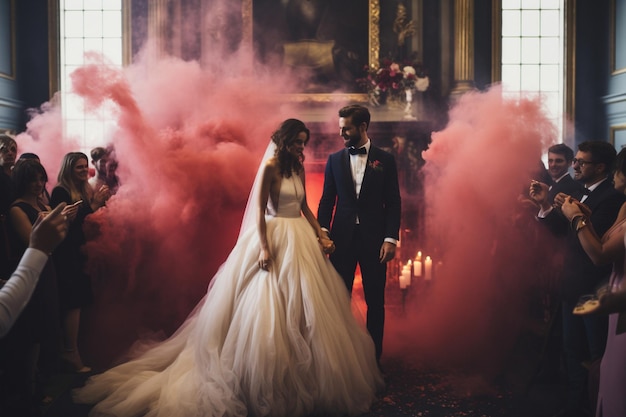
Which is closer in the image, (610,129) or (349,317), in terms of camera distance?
(349,317)

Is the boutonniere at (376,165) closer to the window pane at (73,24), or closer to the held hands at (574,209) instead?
the held hands at (574,209)

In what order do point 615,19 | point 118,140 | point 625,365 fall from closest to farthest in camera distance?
point 625,365
point 118,140
point 615,19

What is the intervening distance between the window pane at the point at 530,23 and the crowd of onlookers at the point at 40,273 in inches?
243

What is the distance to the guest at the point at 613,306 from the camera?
1.97 meters

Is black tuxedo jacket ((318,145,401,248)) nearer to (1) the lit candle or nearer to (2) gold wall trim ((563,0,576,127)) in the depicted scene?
(1) the lit candle

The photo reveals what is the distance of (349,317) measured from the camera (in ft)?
12.5

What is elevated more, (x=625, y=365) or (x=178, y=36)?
(x=178, y=36)

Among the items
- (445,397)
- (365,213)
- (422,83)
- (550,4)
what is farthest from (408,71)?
(445,397)

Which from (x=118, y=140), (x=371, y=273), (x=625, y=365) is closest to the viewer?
(x=625, y=365)

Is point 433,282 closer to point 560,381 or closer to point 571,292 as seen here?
point 560,381

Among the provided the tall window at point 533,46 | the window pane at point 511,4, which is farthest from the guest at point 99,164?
the window pane at point 511,4

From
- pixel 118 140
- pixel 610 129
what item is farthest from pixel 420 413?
pixel 610 129

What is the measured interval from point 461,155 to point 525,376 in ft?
8.03

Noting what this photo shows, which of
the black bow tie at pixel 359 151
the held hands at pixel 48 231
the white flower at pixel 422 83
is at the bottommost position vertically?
the held hands at pixel 48 231
